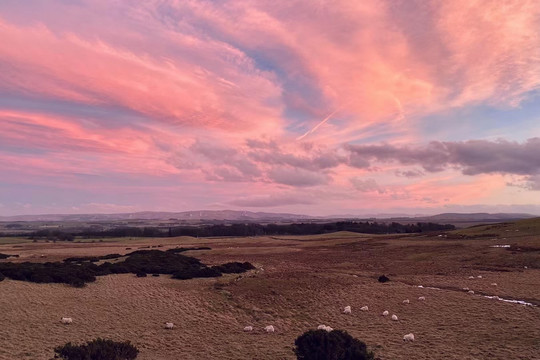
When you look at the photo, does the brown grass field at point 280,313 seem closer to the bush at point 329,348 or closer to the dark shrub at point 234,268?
the bush at point 329,348

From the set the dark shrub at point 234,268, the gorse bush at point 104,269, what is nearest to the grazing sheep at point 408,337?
the gorse bush at point 104,269

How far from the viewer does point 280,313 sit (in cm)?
2988

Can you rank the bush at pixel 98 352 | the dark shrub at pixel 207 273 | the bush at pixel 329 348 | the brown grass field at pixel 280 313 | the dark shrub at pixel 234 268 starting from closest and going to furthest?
1. the bush at pixel 98 352
2. the bush at pixel 329 348
3. the brown grass field at pixel 280 313
4. the dark shrub at pixel 207 273
5. the dark shrub at pixel 234 268

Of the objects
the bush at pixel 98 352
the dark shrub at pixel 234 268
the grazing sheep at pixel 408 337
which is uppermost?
the bush at pixel 98 352

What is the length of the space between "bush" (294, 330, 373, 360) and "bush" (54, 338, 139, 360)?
8.44 metres

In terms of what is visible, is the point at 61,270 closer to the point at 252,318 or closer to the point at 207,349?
the point at 252,318

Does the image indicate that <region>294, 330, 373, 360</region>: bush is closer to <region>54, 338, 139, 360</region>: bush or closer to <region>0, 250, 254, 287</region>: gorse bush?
<region>54, 338, 139, 360</region>: bush

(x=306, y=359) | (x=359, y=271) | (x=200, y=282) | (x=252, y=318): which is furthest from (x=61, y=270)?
(x=359, y=271)

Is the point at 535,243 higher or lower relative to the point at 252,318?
higher

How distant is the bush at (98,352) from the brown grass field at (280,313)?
1023mm

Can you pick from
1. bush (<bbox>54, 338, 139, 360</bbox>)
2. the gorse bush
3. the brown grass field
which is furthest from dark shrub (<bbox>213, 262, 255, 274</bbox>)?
bush (<bbox>54, 338, 139, 360</bbox>)

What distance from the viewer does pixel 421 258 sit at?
60531mm

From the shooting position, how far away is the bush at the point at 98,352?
16844 millimetres

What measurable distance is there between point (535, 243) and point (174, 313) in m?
57.4
